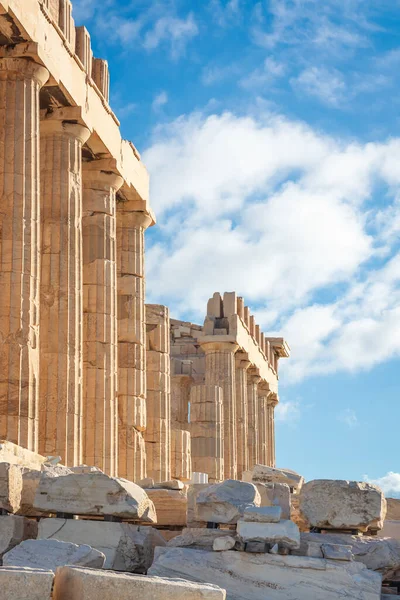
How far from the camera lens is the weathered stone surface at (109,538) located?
46.6ft

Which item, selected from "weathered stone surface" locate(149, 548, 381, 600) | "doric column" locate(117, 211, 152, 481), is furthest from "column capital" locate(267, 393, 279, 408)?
"weathered stone surface" locate(149, 548, 381, 600)

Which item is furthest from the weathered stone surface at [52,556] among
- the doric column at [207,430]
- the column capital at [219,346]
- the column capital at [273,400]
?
the column capital at [273,400]

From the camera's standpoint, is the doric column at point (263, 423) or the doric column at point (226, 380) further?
the doric column at point (263, 423)

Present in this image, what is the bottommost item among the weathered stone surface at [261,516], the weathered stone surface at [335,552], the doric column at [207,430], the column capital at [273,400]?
Answer: the weathered stone surface at [335,552]

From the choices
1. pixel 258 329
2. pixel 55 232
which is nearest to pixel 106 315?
pixel 55 232

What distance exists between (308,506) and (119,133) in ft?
47.8

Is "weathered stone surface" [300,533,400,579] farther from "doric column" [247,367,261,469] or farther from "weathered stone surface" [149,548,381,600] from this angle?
"doric column" [247,367,261,469]

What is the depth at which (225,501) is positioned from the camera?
14578 millimetres

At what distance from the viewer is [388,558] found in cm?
1500

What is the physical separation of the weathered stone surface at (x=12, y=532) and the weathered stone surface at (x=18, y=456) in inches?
89.0

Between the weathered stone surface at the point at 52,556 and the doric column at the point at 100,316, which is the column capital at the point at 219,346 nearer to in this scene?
the doric column at the point at 100,316

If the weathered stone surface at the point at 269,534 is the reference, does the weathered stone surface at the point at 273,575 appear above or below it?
below

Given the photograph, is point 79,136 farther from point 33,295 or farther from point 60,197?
point 33,295

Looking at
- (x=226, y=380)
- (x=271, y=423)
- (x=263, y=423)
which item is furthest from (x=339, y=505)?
(x=271, y=423)
